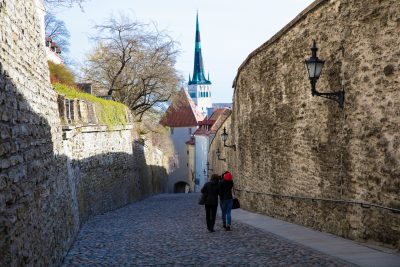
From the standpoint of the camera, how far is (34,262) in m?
6.46

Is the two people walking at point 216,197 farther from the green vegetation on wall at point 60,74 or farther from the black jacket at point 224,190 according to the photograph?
the green vegetation on wall at point 60,74

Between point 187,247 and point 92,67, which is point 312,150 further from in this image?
point 92,67

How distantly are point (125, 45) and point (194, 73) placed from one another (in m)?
104

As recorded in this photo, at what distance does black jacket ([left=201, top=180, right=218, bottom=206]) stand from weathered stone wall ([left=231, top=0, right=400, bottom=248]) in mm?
2181

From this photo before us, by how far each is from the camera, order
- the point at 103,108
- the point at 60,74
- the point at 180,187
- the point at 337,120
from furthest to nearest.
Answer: the point at 180,187
the point at 60,74
the point at 103,108
the point at 337,120

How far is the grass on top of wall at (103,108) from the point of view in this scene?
18344 mm

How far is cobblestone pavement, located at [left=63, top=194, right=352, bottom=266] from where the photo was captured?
29.6 ft

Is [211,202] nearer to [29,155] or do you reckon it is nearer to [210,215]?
[210,215]

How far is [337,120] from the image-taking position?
11.2m

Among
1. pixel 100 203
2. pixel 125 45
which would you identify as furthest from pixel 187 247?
pixel 125 45

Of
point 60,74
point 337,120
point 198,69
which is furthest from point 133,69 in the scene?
point 198,69

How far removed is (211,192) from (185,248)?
3.14 meters

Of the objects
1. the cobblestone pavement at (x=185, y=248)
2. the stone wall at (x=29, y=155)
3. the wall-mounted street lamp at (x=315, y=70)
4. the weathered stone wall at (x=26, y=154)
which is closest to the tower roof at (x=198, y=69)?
the stone wall at (x=29, y=155)

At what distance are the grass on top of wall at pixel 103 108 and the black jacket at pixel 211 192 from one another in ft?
20.5
